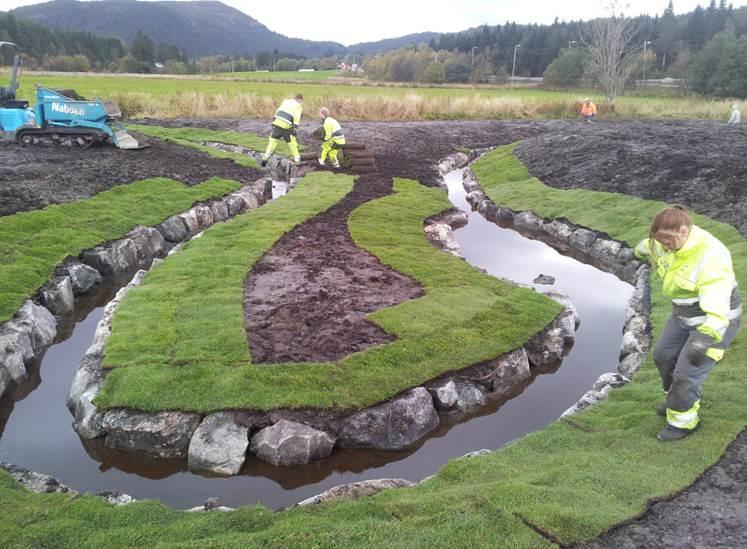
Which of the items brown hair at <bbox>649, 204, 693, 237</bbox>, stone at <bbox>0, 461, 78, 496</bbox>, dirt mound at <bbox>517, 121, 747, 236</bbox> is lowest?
stone at <bbox>0, 461, 78, 496</bbox>

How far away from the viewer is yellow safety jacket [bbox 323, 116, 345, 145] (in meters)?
19.0

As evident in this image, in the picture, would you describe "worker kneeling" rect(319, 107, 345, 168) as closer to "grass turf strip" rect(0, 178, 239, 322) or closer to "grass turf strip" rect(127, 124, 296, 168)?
"grass turf strip" rect(127, 124, 296, 168)

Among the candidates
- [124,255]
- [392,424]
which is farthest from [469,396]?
[124,255]

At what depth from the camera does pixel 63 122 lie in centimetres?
1858

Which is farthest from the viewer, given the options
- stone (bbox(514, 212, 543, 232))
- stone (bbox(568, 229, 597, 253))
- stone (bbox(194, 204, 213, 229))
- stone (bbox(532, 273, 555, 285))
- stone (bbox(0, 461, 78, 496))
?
stone (bbox(514, 212, 543, 232))

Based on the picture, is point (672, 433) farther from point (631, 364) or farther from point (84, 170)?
point (84, 170)

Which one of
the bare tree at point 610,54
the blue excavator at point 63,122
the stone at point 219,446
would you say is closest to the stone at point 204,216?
the blue excavator at point 63,122

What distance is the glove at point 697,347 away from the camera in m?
5.08

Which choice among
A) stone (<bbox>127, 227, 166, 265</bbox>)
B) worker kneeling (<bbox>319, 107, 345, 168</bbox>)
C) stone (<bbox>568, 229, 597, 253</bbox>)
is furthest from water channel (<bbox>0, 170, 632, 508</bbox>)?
worker kneeling (<bbox>319, 107, 345, 168</bbox>)

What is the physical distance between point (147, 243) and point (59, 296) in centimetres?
345

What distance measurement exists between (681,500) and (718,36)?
77464mm

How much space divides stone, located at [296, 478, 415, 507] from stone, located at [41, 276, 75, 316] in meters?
6.58

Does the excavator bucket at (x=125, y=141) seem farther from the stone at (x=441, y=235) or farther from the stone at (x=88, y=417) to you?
the stone at (x=88, y=417)

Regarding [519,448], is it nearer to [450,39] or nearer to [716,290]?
[716,290]
